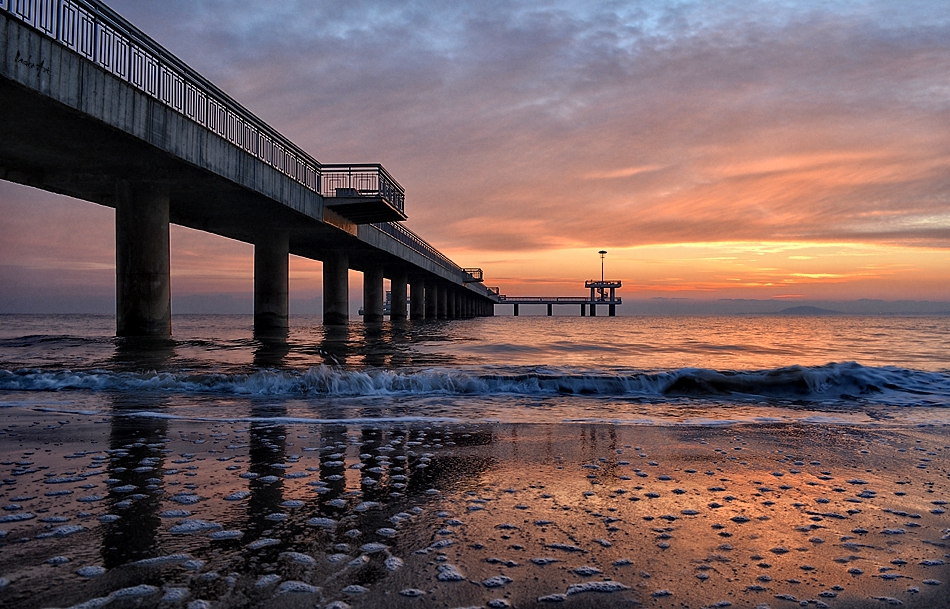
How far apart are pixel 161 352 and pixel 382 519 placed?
16658 mm

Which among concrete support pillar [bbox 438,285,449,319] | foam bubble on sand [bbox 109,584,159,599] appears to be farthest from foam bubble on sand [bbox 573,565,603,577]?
concrete support pillar [bbox 438,285,449,319]

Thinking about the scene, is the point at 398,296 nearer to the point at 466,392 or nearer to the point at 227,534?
the point at 466,392

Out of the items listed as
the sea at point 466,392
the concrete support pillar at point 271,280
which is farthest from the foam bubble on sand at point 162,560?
the concrete support pillar at point 271,280

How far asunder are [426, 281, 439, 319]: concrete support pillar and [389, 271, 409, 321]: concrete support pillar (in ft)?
44.0

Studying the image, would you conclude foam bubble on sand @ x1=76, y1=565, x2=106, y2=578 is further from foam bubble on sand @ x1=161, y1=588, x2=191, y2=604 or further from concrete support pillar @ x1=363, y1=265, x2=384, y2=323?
concrete support pillar @ x1=363, y1=265, x2=384, y2=323

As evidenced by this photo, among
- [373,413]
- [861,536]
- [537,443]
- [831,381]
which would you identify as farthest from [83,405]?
[831,381]

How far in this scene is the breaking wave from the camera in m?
10.7

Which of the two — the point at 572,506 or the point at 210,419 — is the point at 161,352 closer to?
the point at 210,419

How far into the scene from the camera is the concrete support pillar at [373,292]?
6241cm

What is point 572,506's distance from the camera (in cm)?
402

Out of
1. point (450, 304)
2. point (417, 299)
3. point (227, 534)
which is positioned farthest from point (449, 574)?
point (450, 304)

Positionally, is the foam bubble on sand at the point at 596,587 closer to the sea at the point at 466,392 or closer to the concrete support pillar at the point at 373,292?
the sea at the point at 466,392

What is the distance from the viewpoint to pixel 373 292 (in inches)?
2489

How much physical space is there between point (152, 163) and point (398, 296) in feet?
174
